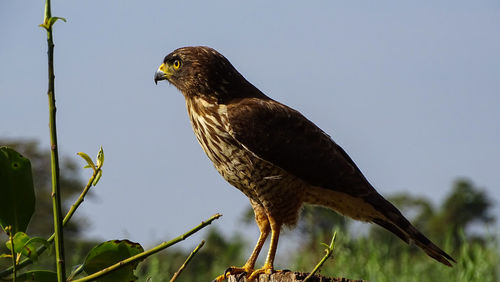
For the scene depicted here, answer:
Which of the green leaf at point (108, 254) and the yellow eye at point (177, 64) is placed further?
the yellow eye at point (177, 64)

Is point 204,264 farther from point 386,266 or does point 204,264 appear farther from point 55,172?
point 55,172

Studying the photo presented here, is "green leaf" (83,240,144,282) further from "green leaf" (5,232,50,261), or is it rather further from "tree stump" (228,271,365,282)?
"tree stump" (228,271,365,282)

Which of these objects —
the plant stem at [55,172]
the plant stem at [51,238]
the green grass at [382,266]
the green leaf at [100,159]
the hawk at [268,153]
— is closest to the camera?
the plant stem at [55,172]

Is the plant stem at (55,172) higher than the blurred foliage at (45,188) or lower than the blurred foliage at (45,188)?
higher

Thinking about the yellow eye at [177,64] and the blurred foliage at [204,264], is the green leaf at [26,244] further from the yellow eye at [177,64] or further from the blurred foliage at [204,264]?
the yellow eye at [177,64]

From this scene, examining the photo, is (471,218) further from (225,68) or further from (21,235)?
(21,235)

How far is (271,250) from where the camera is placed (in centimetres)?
420

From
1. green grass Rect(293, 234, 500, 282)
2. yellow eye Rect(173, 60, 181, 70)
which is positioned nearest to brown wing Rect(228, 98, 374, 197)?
yellow eye Rect(173, 60, 181, 70)

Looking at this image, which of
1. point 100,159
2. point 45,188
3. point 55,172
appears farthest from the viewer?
point 45,188

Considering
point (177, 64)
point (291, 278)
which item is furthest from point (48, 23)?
point (177, 64)

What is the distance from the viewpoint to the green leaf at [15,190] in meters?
1.00

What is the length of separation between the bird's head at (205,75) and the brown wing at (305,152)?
14cm

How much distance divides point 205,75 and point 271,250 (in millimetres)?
1183

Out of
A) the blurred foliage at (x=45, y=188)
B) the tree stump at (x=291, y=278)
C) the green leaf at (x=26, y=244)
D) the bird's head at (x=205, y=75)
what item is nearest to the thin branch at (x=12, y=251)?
the green leaf at (x=26, y=244)
